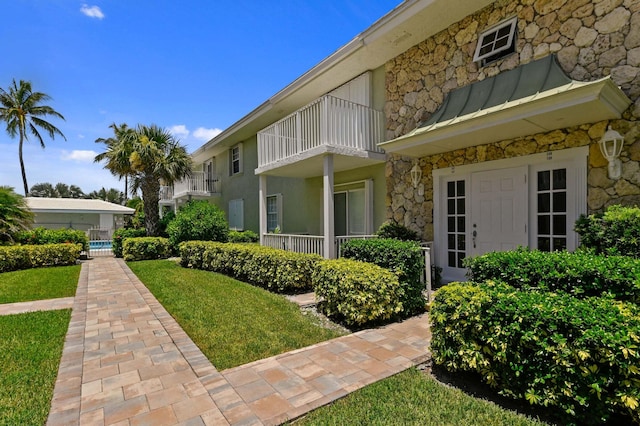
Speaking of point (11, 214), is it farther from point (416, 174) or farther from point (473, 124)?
point (473, 124)

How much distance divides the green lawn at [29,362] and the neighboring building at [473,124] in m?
5.85

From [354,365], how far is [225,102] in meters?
15.6

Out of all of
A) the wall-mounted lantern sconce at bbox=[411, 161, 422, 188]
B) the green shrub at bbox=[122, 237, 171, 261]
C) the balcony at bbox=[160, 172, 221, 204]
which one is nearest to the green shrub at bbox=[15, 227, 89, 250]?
the green shrub at bbox=[122, 237, 171, 261]

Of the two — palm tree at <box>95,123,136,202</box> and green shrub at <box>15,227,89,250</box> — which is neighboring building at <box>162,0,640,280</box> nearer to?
palm tree at <box>95,123,136,202</box>

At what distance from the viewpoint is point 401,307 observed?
18.2 feet

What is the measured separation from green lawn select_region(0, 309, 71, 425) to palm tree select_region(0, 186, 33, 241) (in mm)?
9678

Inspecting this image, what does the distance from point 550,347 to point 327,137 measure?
6920mm

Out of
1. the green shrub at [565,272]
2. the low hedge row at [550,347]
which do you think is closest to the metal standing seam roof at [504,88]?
the green shrub at [565,272]

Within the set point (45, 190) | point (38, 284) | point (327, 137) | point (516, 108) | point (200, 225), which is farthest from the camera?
point (45, 190)

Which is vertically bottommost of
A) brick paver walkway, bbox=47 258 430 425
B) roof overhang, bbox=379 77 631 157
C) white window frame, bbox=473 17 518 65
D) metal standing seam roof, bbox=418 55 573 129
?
brick paver walkway, bbox=47 258 430 425

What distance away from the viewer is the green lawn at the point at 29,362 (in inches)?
122

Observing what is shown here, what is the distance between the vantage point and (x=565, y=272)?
3.88 metres

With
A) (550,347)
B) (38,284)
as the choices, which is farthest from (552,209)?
(38,284)

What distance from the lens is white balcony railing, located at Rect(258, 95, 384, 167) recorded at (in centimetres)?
874
